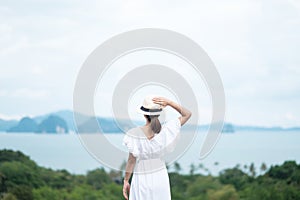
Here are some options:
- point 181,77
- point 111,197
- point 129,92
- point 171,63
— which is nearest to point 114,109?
point 129,92

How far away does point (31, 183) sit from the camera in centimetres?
795

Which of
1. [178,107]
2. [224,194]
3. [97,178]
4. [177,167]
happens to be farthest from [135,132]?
[97,178]

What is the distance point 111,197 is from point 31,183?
1.29m

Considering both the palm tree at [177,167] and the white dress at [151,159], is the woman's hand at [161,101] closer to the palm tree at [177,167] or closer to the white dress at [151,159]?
the white dress at [151,159]

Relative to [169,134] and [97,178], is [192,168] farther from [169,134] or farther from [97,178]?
[169,134]

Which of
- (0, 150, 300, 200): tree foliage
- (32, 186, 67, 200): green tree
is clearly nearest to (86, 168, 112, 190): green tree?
(0, 150, 300, 200): tree foliage

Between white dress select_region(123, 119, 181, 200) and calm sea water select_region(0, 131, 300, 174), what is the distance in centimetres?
468

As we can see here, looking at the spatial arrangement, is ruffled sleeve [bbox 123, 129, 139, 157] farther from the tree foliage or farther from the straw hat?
the tree foliage

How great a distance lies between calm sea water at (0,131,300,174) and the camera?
25.8ft

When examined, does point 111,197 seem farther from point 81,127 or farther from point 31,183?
point 81,127

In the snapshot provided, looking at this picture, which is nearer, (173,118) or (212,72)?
(173,118)

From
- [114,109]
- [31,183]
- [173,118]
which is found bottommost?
[173,118]

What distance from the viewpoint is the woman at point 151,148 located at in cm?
304

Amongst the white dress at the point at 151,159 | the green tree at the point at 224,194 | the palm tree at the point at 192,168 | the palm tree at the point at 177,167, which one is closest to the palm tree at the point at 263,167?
the green tree at the point at 224,194
